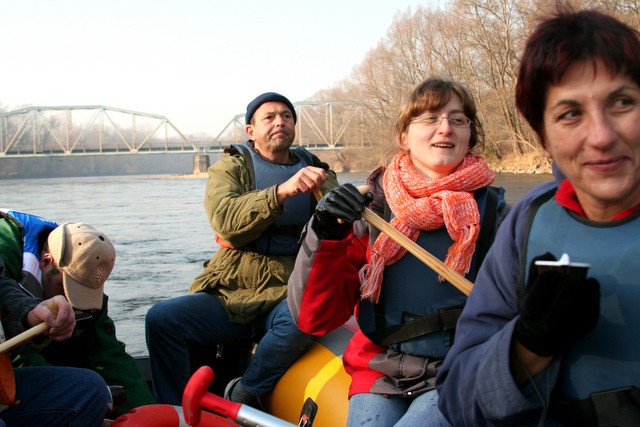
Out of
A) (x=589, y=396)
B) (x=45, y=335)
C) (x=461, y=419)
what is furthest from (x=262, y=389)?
(x=589, y=396)

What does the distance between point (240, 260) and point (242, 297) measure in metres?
0.17

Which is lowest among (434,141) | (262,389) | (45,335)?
(262,389)

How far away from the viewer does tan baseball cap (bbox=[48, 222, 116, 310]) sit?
7.98 feet

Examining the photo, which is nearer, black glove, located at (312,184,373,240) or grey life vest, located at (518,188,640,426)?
grey life vest, located at (518,188,640,426)

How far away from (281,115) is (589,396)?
2232 millimetres

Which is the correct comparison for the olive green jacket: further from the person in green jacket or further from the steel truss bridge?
the steel truss bridge

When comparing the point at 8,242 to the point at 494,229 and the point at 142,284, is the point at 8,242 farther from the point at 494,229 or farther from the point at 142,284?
the point at 142,284

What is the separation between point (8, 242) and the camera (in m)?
2.37

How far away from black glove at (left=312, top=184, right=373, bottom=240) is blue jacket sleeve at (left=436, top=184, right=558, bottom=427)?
569mm

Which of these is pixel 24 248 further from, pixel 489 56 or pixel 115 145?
pixel 115 145

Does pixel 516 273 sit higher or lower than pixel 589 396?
higher

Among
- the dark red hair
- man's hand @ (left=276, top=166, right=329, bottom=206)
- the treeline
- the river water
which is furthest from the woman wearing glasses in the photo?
the treeline

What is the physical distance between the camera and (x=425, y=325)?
206 centimetres

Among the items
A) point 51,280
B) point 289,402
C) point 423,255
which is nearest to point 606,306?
point 423,255
